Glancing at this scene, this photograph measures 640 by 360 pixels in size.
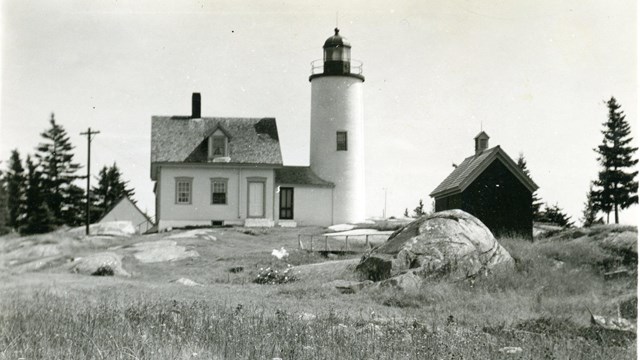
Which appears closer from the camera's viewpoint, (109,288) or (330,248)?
(109,288)

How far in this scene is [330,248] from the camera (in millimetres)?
29609

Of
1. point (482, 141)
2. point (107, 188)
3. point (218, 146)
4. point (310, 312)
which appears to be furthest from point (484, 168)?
point (107, 188)

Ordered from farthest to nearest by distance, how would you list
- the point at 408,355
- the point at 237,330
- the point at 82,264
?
1. the point at 82,264
2. the point at 237,330
3. the point at 408,355

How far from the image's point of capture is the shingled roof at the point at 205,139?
134 ft

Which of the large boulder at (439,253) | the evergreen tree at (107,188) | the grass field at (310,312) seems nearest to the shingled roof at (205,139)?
the grass field at (310,312)

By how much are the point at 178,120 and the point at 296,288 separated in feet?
84.3

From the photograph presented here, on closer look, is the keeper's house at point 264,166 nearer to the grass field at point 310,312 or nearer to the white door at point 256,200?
the white door at point 256,200

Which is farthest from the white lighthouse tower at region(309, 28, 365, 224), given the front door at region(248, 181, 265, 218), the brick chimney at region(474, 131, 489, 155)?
the brick chimney at region(474, 131, 489, 155)

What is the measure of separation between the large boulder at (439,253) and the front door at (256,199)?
780 inches

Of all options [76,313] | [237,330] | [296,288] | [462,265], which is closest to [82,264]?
[296,288]

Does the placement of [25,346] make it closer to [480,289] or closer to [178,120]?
[480,289]

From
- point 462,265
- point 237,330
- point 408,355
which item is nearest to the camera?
point 408,355

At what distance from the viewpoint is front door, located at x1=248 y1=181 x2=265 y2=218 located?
40875 mm

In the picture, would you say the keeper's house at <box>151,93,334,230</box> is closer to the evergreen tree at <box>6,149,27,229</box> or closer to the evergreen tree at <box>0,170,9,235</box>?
the evergreen tree at <box>0,170,9,235</box>
